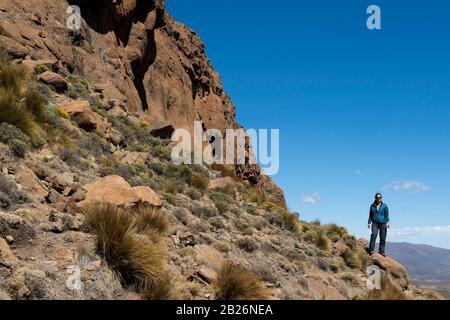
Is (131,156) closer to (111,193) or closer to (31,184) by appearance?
(111,193)

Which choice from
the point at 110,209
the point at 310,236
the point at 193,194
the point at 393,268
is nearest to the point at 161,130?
the point at 193,194

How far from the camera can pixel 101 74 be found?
76.4 ft

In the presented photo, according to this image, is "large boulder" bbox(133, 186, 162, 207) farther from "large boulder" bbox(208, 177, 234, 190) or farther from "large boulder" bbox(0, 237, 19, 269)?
"large boulder" bbox(208, 177, 234, 190)

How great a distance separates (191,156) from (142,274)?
13092 mm

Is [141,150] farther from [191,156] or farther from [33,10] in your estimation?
[33,10]

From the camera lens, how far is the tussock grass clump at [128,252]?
631 centimetres

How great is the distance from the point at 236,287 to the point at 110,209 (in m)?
2.50

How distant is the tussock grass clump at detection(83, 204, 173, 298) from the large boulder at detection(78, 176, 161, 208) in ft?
3.64

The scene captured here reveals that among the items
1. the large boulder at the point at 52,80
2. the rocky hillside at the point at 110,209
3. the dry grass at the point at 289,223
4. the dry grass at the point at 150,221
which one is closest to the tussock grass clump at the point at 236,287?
the rocky hillside at the point at 110,209

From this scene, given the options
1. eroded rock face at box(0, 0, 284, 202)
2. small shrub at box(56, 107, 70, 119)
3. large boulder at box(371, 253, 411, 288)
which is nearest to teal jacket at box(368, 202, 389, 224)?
large boulder at box(371, 253, 411, 288)

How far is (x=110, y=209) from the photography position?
24.2 ft

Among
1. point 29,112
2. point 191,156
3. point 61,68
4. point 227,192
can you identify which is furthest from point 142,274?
point 61,68
